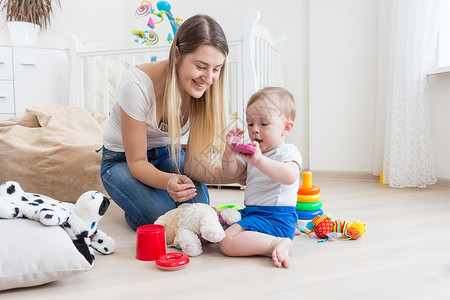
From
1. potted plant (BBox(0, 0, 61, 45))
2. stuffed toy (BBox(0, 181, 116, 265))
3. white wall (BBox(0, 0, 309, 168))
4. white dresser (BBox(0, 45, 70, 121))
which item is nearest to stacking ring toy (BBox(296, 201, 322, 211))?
stuffed toy (BBox(0, 181, 116, 265))

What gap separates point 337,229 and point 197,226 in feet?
1.48

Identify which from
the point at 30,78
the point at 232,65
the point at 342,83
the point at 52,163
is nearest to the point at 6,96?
the point at 30,78

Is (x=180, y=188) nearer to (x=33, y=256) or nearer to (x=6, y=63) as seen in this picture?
(x=33, y=256)

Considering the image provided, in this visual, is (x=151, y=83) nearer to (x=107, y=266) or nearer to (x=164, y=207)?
(x=164, y=207)

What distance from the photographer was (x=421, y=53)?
2020 millimetres

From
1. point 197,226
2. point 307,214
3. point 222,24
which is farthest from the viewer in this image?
point 222,24

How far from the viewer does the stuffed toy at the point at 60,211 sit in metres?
0.87

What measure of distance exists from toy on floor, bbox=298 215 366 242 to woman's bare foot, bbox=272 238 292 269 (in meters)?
0.21

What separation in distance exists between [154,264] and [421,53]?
1.77 m

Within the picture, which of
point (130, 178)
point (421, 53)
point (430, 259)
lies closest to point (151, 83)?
point (130, 178)

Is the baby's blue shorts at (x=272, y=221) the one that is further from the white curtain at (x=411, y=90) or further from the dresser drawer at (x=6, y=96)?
the dresser drawer at (x=6, y=96)

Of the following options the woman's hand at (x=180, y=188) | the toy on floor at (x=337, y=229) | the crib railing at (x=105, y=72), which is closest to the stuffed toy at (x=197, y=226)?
the woman's hand at (x=180, y=188)

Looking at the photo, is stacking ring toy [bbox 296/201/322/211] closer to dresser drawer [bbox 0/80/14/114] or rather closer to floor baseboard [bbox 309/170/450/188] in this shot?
floor baseboard [bbox 309/170/450/188]

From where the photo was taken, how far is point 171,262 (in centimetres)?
95
